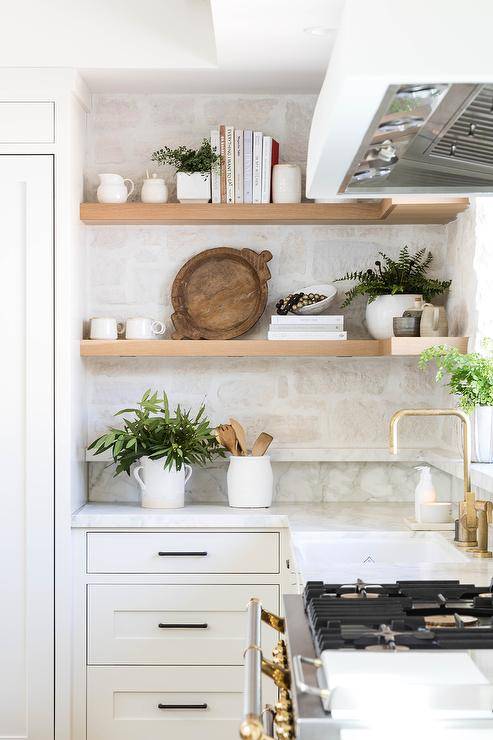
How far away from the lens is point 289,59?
10.1 ft

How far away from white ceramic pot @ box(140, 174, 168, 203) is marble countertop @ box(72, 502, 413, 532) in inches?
44.6

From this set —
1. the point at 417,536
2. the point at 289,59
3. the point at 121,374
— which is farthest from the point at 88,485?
the point at 289,59

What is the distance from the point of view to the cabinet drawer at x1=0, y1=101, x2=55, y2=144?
318 centimetres

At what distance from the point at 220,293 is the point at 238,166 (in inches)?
18.7

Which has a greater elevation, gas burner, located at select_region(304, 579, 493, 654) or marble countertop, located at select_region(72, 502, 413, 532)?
gas burner, located at select_region(304, 579, 493, 654)

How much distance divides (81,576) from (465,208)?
1.83 metres

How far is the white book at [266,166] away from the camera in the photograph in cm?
336

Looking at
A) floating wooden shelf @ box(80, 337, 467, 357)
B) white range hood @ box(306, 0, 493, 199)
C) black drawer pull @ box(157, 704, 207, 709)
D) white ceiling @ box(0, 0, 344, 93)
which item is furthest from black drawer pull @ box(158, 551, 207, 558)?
white range hood @ box(306, 0, 493, 199)

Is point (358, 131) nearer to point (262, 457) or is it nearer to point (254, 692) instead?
point (254, 692)

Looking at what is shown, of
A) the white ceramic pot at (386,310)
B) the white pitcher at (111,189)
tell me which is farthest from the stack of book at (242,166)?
the white ceramic pot at (386,310)

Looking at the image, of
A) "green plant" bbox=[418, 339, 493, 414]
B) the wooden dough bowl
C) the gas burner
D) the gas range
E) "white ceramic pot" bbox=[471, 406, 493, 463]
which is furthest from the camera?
the wooden dough bowl

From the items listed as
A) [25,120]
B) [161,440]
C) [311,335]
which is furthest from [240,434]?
[25,120]

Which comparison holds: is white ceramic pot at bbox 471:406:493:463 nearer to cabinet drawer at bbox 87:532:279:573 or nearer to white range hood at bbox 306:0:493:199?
cabinet drawer at bbox 87:532:279:573

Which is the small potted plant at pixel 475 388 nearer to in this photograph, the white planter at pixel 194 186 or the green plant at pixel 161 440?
the green plant at pixel 161 440
